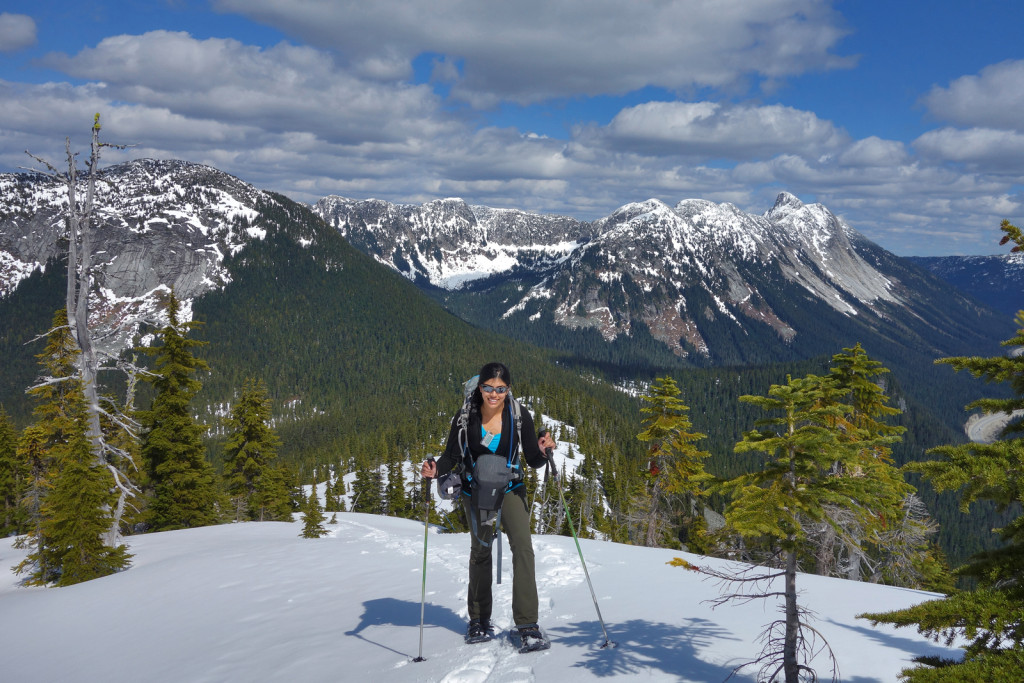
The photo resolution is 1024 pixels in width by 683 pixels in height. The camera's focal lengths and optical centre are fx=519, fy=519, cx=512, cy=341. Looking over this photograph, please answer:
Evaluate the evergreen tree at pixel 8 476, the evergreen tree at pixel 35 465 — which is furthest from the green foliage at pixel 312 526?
the evergreen tree at pixel 8 476

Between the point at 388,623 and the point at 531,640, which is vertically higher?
the point at 531,640

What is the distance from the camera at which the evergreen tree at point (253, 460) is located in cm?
3384

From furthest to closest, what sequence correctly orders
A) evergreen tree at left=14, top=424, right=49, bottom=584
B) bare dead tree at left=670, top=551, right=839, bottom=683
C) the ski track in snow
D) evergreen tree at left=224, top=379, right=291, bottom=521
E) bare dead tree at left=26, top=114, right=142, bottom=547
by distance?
evergreen tree at left=224, top=379, right=291, bottom=521
evergreen tree at left=14, top=424, right=49, bottom=584
bare dead tree at left=26, top=114, right=142, bottom=547
the ski track in snow
bare dead tree at left=670, top=551, right=839, bottom=683

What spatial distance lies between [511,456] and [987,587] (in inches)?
177

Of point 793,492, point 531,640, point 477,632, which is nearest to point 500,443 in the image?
point 531,640

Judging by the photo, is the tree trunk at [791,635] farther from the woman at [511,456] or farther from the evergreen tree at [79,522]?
the evergreen tree at [79,522]

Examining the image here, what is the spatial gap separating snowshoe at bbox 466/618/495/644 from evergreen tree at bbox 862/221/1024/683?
4623mm

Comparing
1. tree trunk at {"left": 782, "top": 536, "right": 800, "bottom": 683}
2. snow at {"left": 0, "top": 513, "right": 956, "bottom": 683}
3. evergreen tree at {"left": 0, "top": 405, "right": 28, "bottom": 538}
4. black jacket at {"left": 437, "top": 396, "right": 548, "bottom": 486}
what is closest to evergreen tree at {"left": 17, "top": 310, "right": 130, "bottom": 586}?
snow at {"left": 0, "top": 513, "right": 956, "bottom": 683}

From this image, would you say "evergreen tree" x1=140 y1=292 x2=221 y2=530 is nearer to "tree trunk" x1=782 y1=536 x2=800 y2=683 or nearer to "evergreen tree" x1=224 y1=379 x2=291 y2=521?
"evergreen tree" x1=224 y1=379 x2=291 y2=521

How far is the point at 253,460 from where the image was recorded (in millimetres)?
34500

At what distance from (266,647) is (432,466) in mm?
3814

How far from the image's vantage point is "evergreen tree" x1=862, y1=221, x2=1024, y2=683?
346 cm

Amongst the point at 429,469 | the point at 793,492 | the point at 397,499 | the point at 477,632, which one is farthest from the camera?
the point at 397,499

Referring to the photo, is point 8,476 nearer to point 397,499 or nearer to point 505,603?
point 397,499
